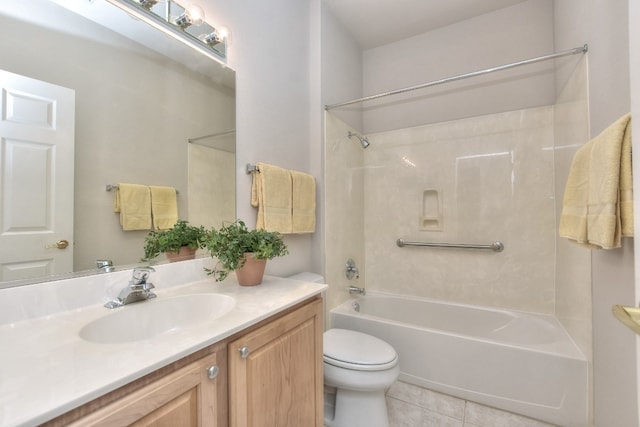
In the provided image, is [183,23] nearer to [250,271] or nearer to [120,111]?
[120,111]

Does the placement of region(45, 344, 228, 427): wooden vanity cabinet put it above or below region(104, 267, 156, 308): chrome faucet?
below

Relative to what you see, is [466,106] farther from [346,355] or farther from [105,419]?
[105,419]

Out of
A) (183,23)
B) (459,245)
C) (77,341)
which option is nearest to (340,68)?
(183,23)

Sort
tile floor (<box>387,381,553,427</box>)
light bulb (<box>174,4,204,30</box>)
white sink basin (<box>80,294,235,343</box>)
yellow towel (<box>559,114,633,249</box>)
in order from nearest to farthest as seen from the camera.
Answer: white sink basin (<box>80,294,235,343</box>) → yellow towel (<box>559,114,633,249</box>) → light bulb (<box>174,4,204,30</box>) → tile floor (<box>387,381,553,427</box>)

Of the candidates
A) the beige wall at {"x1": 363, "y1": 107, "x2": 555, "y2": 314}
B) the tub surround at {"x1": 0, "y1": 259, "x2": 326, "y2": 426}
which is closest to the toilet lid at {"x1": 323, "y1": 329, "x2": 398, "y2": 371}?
the tub surround at {"x1": 0, "y1": 259, "x2": 326, "y2": 426}

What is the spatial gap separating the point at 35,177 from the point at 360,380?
1.48m

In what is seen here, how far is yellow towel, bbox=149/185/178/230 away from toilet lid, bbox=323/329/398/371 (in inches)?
39.8

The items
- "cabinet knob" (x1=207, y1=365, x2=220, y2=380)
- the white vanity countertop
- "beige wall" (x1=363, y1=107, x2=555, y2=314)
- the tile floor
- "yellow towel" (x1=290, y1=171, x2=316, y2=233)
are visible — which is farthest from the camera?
"beige wall" (x1=363, y1=107, x2=555, y2=314)

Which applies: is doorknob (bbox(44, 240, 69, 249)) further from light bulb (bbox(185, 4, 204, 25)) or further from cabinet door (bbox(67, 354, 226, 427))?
light bulb (bbox(185, 4, 204, 25))

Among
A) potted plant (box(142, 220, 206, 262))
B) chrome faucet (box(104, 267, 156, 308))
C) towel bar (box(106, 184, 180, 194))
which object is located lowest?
chrome faucet (box(104, 267, 156, 308))

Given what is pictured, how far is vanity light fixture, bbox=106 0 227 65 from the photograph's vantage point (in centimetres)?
107

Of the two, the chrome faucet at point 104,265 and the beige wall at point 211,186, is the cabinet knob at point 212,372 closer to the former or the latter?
the chrome faucet at point 104,265

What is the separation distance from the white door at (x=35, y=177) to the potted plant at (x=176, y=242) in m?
0.25

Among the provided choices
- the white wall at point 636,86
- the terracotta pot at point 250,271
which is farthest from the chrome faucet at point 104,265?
the white wall at point 636,86
